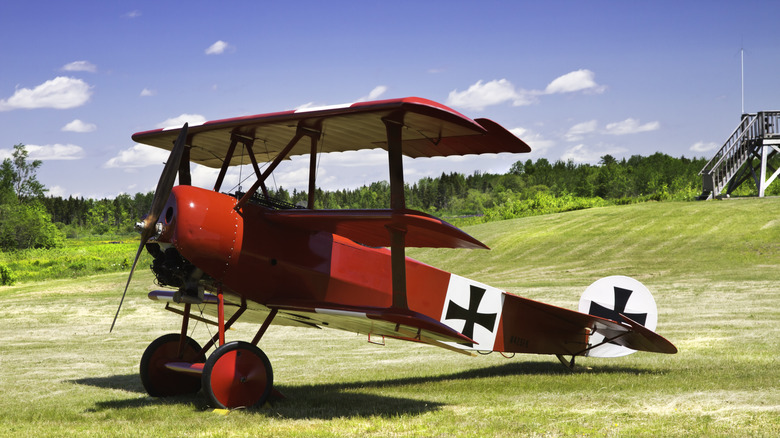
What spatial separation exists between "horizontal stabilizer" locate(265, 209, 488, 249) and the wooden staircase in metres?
41.6

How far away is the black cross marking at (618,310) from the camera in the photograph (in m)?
11.0

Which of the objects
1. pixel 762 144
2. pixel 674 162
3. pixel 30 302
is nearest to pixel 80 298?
pixel 30 302

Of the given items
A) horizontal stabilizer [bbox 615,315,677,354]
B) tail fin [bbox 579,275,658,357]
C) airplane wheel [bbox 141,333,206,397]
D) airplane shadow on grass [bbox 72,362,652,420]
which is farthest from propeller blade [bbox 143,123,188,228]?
horizontal stabilizer [bbox 615,315,677,354]

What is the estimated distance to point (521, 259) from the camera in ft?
133

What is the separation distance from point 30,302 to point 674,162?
119 m

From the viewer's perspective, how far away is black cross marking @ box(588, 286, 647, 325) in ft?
36.1

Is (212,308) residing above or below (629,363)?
above

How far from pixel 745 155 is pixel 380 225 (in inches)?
1706

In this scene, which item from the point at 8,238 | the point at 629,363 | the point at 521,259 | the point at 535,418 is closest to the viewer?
the point at 535,418

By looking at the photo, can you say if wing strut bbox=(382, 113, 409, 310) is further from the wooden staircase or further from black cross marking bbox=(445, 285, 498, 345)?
the wooden staircase

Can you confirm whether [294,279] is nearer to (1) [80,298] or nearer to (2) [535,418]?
(2) [535,418]

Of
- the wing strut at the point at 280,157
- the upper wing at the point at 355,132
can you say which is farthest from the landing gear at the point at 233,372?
the upper wing at the point at 355,132

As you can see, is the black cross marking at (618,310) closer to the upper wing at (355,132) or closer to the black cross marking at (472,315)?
the black cross marking at (472,315)

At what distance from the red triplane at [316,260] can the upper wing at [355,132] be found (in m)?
0.02
